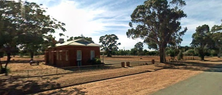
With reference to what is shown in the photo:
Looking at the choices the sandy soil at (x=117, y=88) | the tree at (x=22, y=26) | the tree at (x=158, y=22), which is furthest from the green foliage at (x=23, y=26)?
the tree at (x=158, y=22)

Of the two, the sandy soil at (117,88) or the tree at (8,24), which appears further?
the tree at (8,24)

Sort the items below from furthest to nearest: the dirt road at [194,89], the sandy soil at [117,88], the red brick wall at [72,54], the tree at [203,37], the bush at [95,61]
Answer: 1. the tree at [203,37]
2. the bush at [95,61]
3. the red brick wall at [72,54]
4. the sandy soil at [117,88]
5. the dirt road at [194,89]

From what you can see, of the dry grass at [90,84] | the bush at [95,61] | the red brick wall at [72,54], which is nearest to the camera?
the dry grass at [90,84]

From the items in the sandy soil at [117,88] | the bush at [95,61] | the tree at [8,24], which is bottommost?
the sandy soil at [117,88]

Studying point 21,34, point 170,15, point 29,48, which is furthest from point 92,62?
point 170,15

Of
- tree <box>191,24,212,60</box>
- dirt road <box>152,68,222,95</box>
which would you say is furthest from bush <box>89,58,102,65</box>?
tree <box>191,24,212,60</box>

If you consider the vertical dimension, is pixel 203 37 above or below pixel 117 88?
above

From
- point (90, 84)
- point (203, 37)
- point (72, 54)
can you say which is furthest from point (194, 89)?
point (203, 37)

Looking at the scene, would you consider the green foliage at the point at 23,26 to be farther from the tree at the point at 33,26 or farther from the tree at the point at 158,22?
the tree at the point at 158,22

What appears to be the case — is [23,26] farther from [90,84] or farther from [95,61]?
[95,61]

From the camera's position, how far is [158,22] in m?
28.0

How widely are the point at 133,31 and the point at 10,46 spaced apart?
71.5 ft

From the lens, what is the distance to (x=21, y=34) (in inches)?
436

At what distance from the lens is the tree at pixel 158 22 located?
2684 centimetres
